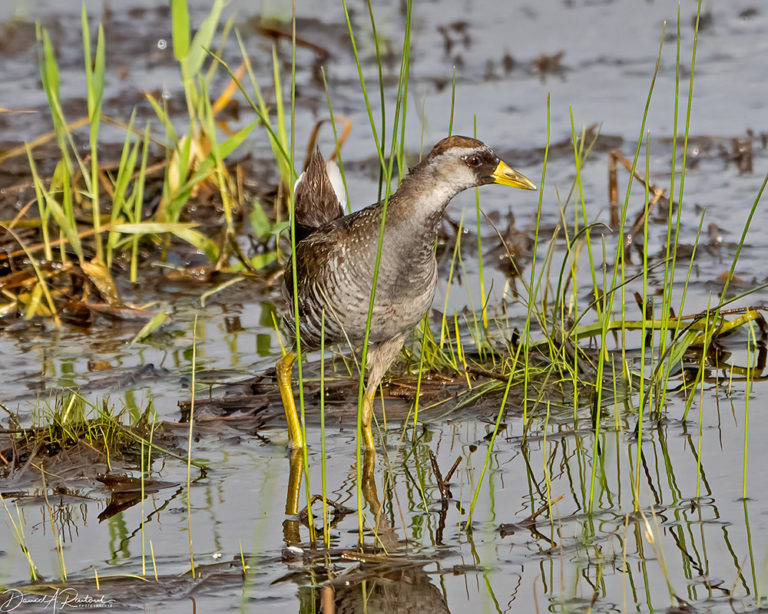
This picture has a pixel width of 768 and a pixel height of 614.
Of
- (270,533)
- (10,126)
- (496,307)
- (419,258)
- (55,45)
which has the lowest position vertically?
(270,533)

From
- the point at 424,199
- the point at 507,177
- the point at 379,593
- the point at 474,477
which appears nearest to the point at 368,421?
the point at 474,477

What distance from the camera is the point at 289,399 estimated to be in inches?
206

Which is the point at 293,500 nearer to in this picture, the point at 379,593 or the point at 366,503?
the point at 366,503

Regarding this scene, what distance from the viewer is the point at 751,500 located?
13.3 ft

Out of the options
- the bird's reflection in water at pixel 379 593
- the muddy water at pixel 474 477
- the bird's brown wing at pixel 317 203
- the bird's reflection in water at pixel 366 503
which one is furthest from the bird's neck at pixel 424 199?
the bird's reflection in water at pixel 379 593

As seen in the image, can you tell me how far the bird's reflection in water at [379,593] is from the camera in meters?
3.52

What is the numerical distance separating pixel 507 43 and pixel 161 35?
3514 mm

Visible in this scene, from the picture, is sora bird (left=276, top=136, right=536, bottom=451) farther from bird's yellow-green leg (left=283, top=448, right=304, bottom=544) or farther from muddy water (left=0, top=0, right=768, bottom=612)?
muddy water (left=0, top=0, right=768, bottom=612)

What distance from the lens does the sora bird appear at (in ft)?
15.3

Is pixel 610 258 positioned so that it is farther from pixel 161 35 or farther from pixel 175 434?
pixel 161 35

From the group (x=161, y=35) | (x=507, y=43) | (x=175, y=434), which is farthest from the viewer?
(x=161, y=35)

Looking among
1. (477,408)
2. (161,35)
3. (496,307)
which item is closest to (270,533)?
(477,408)

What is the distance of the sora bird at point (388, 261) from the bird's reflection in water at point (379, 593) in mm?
1085

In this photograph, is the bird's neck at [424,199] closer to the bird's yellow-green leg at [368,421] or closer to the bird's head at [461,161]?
the bird's head at [461,161]
